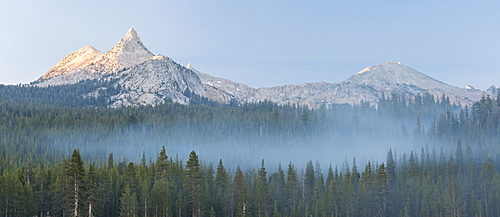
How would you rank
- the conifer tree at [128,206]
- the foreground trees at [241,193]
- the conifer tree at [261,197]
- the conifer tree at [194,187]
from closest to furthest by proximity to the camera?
the conifer tree at [128,206]
the foreground trees at [241,193]
the conifer tree at [194,187]
the conifer tree at [261,197]

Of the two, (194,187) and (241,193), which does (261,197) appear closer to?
(241,193)

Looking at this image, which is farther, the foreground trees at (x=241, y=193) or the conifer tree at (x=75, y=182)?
the foreground trees at (x=241, y=193)

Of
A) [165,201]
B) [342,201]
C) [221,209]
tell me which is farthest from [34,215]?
[342,201]

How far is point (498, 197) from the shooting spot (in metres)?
133

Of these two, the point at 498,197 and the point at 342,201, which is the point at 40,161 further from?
the point at 498,197

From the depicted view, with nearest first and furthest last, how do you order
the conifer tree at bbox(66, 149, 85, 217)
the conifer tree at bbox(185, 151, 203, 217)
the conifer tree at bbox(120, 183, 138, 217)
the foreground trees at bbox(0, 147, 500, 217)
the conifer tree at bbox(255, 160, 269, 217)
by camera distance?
1. the conifer tree at bbox(66, 149, 85, 217)
2. the conifer tree at bbox(120, 183, 138, 217)
3. the foreground trees at bbox(0, 147, 500, 217)
4. the conifer tree at bbox(185, 151, 203, 217)
5. the conifer tree at bbox(255, 160, 269, 217)

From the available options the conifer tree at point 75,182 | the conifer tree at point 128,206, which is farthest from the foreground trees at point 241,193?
the conifer tree at point 75,182

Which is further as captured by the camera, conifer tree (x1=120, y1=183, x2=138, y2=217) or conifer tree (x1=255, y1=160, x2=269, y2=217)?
conifer tree (x1=255, y1=160, x2=269, y2=217)

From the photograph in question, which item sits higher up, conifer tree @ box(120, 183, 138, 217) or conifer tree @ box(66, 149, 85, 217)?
conifer tree @ box(66, 149, 85, 217)

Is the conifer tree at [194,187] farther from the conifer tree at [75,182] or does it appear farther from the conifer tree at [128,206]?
the conifer tree at [75,182]

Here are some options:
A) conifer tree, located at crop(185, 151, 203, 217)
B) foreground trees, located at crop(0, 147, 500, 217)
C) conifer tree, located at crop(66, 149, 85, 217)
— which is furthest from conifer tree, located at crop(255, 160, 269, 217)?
conifer tree, located at crop(66, 149, 85, 217)

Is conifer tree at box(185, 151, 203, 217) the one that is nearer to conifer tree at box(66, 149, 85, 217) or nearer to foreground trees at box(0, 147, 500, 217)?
foreground trees at box(0, 147, 500, 217)

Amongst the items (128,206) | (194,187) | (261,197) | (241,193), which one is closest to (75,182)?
Result: (128,206)

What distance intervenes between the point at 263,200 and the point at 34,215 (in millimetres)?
51096
